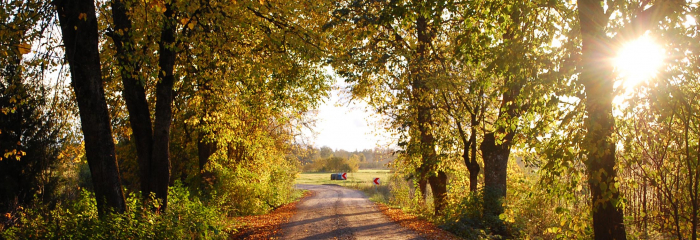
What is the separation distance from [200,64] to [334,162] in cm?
6694

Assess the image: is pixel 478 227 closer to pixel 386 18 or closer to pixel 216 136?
pixel 386 18

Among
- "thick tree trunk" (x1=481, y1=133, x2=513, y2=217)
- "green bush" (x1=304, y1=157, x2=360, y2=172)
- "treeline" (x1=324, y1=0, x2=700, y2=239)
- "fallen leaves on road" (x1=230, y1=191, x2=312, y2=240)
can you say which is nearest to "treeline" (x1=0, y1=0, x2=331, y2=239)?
"fallen leaves on road" (x1=230, y1=191, x2=312, y2=240)

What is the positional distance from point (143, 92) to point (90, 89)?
2715 mm

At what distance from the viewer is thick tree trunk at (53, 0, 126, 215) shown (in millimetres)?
6312

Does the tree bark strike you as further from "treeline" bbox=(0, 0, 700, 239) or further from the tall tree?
the tall tree

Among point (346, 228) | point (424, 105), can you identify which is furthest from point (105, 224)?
point (424, 105)

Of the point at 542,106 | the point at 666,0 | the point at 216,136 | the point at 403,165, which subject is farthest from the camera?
the point at 403,165

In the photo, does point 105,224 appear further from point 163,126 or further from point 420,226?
point 420,226

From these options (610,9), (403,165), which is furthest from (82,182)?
(610,9)

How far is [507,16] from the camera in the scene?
19.0 feet

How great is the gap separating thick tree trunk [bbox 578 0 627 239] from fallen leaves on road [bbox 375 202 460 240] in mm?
5976

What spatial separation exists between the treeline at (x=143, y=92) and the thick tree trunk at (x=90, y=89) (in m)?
0.02

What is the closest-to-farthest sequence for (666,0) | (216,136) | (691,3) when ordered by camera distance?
(666,0) < (691,3) < (216,136)

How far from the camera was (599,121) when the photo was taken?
15.6ft
